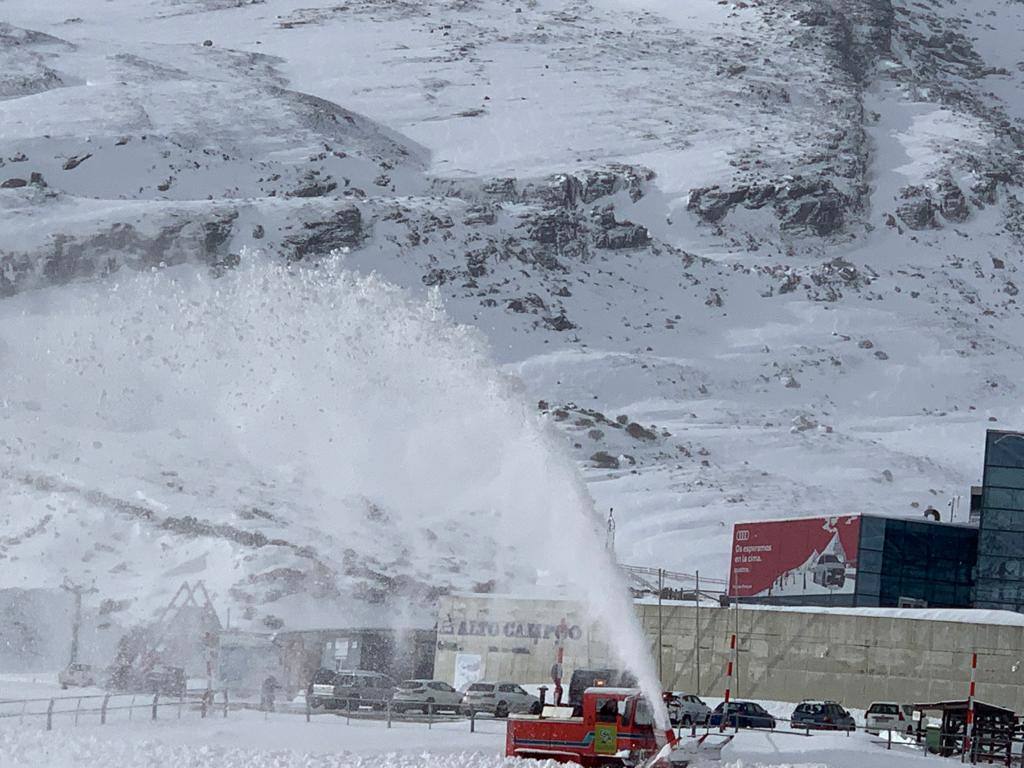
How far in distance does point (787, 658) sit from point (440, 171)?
358ft

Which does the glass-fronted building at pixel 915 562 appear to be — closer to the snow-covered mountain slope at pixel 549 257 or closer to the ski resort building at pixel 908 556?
the ski resort building at pixel 908 556

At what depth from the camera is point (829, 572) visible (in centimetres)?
7194

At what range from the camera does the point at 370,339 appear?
105875 millimetres

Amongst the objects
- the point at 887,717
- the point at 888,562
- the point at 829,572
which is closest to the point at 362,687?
the point at 887,717

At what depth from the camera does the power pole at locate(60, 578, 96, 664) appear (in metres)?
63.1

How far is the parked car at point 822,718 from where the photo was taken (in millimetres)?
46812

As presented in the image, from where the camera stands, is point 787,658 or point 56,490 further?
point 56,490

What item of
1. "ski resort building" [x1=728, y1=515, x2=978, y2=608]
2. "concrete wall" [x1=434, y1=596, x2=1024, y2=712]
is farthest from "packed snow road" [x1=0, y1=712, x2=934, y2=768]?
"ski resort building" [x1=728, y1=515, x2=978, y2=608]

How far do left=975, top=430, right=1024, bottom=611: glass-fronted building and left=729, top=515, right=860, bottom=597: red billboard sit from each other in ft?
15.9

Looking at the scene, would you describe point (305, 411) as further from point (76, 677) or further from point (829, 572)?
point (76, 677)

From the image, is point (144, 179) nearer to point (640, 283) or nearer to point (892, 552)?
point (640, 283)

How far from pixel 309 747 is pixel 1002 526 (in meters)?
39.2

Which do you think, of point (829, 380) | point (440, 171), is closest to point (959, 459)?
point (829, 380)

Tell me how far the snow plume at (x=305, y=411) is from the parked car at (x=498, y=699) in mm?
5831
